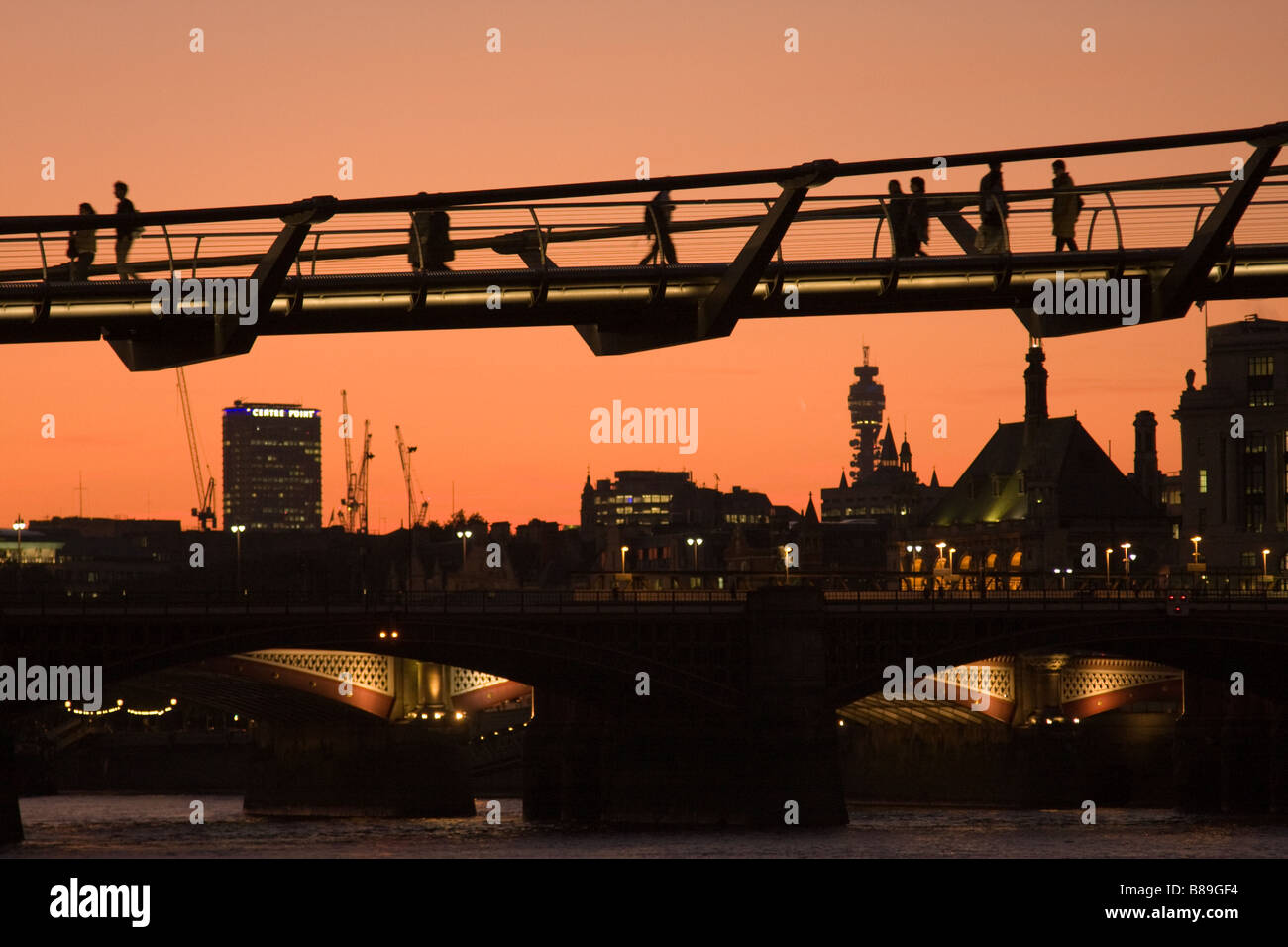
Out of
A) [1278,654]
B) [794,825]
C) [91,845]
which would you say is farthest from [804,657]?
[91,845]

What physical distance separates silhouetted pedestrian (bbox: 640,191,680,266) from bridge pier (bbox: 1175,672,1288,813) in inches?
3645

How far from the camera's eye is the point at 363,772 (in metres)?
121

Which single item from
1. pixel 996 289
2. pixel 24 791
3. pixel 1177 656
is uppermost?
pixel 996 289

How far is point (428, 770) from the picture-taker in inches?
4781

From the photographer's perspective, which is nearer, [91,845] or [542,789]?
[91,845]

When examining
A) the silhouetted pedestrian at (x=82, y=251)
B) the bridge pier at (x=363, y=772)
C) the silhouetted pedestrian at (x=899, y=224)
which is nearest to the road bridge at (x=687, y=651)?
the bridge pier at (x=363, y=772)

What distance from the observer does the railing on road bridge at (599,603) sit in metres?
104

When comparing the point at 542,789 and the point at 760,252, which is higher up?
the point at 760,252

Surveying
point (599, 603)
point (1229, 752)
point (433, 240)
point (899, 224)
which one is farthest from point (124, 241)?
point (1229, 752)

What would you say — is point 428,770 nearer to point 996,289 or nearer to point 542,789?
point 542,789

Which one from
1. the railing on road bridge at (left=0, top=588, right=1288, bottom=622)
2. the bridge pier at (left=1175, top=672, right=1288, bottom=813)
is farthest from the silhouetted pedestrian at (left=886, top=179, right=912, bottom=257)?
the bridge pier at (left=1175, top=672, right=1288, bottom=813)

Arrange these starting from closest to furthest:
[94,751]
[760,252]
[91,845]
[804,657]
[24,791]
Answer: [760,252]
[91,845]
[804,657]
[24,791]
[94,751]

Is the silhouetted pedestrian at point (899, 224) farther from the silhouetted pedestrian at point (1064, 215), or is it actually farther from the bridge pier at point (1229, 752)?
the bridge pier at point (1229, 752)
